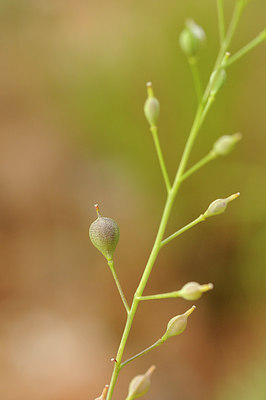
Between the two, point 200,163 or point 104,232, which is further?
point 104,232

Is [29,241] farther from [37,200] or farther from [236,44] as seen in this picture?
[236,44]

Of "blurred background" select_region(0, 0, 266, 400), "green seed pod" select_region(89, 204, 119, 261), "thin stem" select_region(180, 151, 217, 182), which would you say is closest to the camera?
"thin stem" select_region(180, 151, 217, 182)

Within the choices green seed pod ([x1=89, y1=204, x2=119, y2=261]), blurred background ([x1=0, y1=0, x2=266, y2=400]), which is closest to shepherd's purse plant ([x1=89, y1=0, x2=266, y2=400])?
green seed pod ([x1=89, y1=204, x2=119, y2=261])

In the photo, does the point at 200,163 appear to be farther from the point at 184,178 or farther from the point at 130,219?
the point at 130,219

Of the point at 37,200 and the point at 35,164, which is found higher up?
the point at 35,164

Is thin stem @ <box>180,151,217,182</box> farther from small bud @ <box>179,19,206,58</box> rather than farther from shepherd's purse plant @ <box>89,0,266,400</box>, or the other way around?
small bud @ <box>179,19,206,58</box>

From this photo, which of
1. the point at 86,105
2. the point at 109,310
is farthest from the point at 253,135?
the point at 109,310

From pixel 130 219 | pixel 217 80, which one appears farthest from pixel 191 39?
pixel 130 219

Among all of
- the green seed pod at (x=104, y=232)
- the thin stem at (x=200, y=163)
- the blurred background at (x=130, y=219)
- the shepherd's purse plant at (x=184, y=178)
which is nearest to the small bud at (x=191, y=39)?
the shepherd's purse plant at (x=184, y=178)
